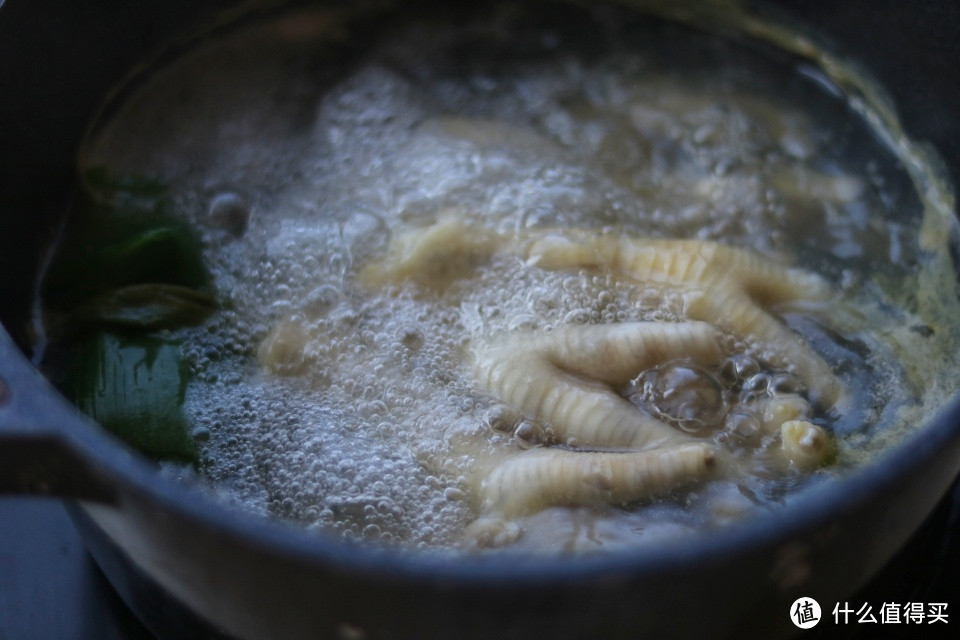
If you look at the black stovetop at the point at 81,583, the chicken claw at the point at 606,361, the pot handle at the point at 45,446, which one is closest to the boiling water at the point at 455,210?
the chicken claw at the point at 606,361

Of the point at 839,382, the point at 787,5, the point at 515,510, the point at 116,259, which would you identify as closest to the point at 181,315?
the point at 116,259

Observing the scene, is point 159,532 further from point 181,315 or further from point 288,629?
point 181,315

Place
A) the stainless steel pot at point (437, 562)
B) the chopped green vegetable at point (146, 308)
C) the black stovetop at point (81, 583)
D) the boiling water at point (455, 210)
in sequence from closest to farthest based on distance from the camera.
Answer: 1. the stainless steel pot at point (437, 562)
2. the black stovetop at point (81, 583)
3. the boiling water at point (455, 210)
4. the chopped green vegetable at point (146, 308)

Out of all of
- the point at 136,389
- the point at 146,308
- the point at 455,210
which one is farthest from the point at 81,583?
the point at 455,210

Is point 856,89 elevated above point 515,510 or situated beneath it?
elevated above

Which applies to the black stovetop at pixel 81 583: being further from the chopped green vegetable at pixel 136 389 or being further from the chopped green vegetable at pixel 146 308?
the chopped green vegetable at pixel 146 308

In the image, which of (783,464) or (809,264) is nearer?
(783,464)

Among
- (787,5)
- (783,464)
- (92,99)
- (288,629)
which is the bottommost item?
(288,629)

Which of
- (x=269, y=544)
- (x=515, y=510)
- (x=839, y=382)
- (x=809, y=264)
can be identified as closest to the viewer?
(x=269, y=544)
